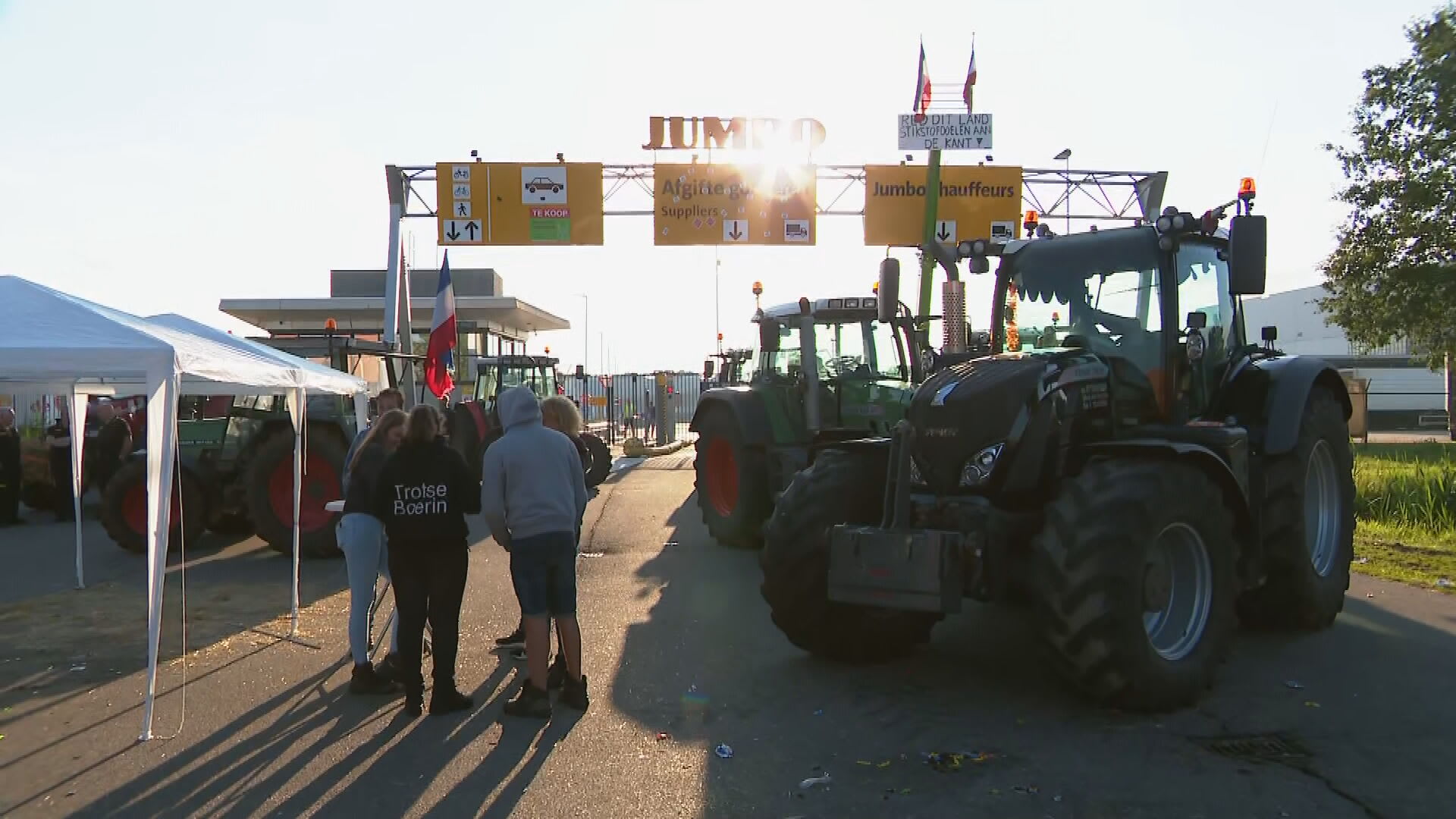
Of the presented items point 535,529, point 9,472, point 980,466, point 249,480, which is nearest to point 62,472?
point 9,472

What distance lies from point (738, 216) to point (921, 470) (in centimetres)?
1467

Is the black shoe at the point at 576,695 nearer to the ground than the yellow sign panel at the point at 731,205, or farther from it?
nearer to the ground

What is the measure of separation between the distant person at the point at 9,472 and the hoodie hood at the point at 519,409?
40.2 feet

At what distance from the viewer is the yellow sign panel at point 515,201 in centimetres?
1977

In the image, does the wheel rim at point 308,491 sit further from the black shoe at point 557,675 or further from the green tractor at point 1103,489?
the green tractor at point 1103,489

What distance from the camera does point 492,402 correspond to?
18406mm

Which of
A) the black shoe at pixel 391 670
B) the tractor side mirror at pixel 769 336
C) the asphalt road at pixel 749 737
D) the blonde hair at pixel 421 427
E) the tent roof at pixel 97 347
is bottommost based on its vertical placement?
the asphalt road at pixel 749 737

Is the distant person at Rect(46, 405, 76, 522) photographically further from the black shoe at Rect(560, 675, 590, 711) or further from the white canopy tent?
the black shoe at Rect(560, 675, 590, 711)

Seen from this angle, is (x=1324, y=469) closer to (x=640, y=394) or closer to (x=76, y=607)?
(x=76, y=607)

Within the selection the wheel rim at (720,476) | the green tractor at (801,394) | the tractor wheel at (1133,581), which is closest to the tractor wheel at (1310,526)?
the tractor wheel at (1133,581)

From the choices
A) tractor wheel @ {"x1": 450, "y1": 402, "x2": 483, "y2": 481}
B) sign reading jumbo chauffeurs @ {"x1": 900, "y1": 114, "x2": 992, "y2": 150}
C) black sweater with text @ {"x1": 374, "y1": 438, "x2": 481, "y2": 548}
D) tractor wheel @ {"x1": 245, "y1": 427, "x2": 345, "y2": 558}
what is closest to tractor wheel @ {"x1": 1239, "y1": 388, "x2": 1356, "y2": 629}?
black sweater with text @ {"x1": 374, "y1": 438, "x2": 481, "y2": 548}

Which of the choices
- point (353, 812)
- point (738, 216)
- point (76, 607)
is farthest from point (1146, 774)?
point (738, 216)

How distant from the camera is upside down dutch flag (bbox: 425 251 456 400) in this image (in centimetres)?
1579

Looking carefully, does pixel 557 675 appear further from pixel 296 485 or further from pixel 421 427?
pixel 296 485
